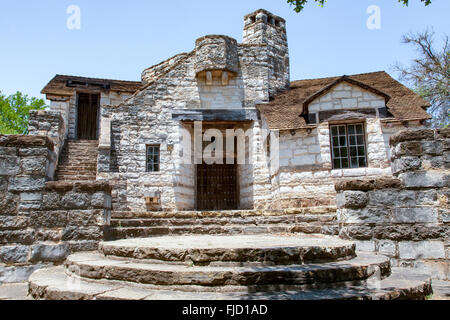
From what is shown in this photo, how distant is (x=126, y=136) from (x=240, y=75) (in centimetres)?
444

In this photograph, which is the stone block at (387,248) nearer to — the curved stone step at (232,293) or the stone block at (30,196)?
the curved stone step at (232,293)

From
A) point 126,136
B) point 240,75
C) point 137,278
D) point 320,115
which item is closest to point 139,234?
point 137,278

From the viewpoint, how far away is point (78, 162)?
1162cm

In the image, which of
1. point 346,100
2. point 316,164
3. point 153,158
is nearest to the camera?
point 316,164

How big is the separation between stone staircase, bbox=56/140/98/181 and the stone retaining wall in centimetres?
605

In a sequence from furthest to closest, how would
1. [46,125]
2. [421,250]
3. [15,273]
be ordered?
[46,125] < [421,250] < [15,273]

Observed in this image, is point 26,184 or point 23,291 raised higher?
point 26,184

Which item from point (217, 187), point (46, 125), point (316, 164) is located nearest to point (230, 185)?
point (217, 187)

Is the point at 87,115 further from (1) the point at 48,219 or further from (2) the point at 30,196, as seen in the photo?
(1) the point at 48,219

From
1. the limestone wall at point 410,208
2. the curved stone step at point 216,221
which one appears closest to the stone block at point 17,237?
the curved stone step at point 216,221

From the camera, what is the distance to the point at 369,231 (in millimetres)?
4805

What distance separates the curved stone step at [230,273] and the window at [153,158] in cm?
773

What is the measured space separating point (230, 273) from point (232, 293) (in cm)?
17
